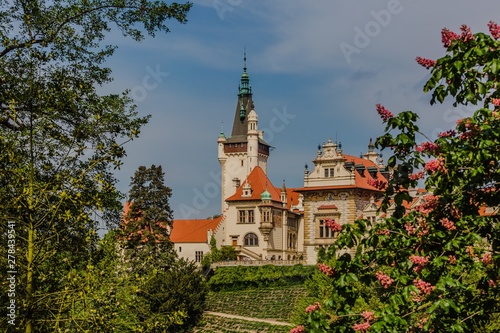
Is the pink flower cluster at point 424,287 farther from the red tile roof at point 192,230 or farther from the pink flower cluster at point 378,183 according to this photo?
the red tile roof at point 192,230

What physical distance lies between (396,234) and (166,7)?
7.52 metres

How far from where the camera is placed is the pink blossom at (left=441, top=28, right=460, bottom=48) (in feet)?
22.6

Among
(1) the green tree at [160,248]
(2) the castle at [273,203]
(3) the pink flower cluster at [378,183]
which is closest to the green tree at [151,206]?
(1) the green tree at [160,248]

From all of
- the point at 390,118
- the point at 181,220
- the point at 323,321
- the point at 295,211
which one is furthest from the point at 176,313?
the point at 181,220

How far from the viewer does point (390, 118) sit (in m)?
6.68

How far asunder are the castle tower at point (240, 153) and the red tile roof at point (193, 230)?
19.4 feet

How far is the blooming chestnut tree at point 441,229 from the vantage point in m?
→ 6.08

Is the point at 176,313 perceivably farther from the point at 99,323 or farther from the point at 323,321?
the point at 323,321

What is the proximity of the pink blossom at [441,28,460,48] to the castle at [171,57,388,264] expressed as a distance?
129 feet

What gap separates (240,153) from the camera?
77.0m

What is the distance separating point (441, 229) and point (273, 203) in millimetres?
55024

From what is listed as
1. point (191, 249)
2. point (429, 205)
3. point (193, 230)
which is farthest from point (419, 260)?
point (193, 230)

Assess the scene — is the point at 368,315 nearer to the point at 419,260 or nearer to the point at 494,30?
the point at 419,260

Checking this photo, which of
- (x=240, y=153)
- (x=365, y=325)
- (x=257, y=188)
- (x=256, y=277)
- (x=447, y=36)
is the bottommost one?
(x=365, y=325)
